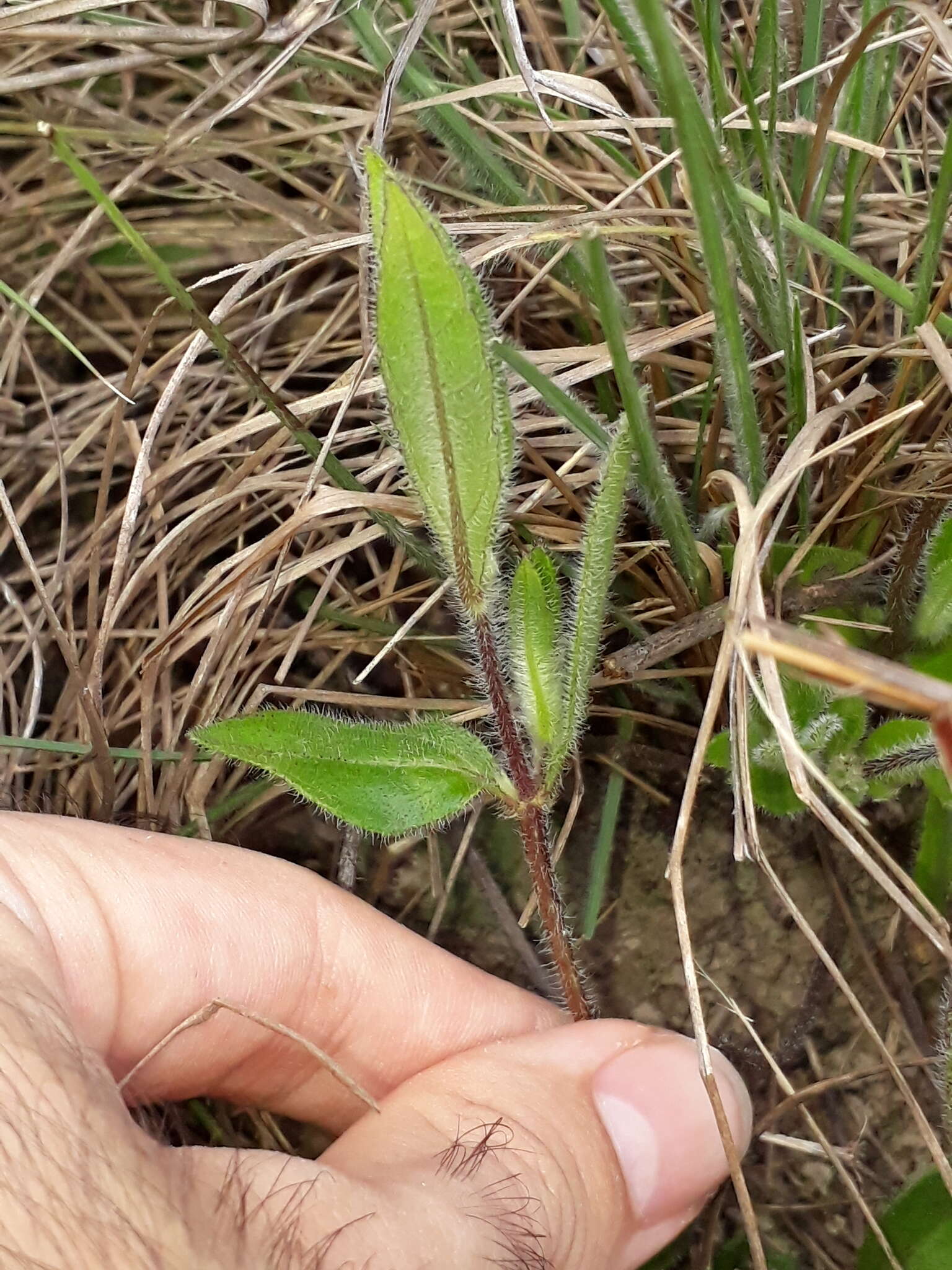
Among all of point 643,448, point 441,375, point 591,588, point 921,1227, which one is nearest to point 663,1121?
point 921,1227

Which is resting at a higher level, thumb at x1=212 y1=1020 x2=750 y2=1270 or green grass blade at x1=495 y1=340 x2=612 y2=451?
green grass blade at x1=495 y1=340 x2=612 y2=451

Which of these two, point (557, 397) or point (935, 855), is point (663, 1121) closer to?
point (935, 855)

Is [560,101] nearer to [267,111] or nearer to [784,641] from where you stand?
[267,111]

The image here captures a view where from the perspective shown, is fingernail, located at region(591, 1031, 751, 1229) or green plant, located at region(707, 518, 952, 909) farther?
fingernail, located at region(591, 1031, 751, 1229)

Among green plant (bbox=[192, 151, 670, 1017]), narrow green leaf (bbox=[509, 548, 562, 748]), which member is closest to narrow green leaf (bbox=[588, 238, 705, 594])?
green plant (bbox=[192, 151, 670, 1017])

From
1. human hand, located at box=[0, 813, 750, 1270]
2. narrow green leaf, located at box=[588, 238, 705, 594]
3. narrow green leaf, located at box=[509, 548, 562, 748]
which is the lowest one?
human hand, located at box=[0, 813, 750, 1270]

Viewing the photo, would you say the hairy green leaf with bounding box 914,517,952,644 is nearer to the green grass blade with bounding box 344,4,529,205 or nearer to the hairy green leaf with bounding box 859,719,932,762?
the hairy green leaf with bounding box 859,719,932,762
